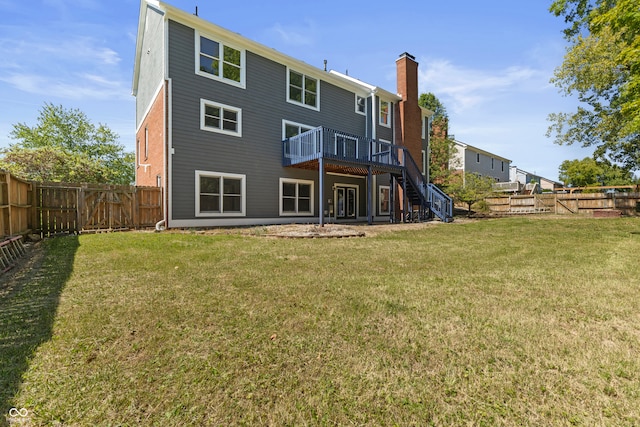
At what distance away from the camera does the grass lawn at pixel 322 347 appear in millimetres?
1707

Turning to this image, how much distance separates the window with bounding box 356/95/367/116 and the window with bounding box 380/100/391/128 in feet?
4.62

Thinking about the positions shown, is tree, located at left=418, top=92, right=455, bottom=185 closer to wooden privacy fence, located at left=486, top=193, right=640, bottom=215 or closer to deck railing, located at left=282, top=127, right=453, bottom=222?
wooden privacy fence, located at left=486, top=193, right=640, bottom=215

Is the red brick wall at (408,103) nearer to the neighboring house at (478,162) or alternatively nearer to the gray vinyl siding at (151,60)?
the neighboring house at (478,162)

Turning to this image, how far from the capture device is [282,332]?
8.59 feet

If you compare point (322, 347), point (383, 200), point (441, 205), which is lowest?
point (322, 347)

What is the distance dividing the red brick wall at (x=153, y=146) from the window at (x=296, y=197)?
16.8 ft

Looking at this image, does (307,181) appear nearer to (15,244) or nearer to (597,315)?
(15,244)

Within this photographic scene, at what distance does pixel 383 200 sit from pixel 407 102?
6.41 m

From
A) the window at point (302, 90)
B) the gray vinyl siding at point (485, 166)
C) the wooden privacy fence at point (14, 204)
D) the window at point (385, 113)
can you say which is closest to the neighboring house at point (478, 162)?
the gray vinyl siding at point (485, 166)

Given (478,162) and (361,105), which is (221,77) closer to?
(361,105)

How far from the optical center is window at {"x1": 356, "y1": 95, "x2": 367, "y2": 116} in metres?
17.5

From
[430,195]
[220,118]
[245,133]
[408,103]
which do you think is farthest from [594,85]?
[220,118]

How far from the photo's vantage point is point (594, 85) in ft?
57.4

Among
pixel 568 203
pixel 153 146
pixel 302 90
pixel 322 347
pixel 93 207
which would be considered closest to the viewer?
pixel 322 347
